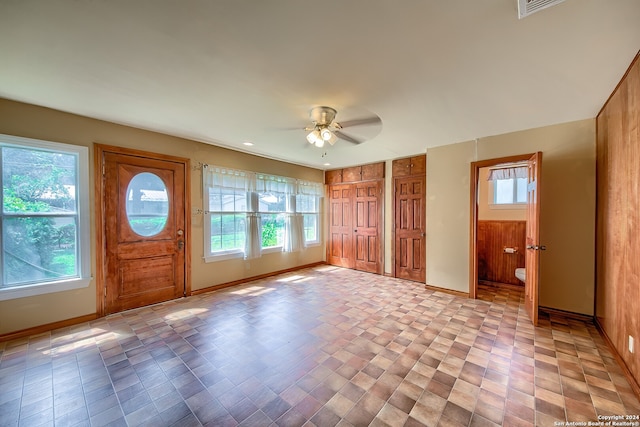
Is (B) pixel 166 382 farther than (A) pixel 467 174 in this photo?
No

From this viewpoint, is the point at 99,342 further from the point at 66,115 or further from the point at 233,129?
the point at 233,129

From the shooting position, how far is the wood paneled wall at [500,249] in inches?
170

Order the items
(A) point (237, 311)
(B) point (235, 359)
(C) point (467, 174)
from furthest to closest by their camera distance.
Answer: (C) point (467, 174), (A) point (237, 311), (B) point (235, 359)

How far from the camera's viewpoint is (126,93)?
7.78 feet

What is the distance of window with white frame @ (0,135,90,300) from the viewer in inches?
100

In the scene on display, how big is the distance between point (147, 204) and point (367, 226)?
4.15 m

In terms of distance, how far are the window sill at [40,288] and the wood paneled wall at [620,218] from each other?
5393 mm

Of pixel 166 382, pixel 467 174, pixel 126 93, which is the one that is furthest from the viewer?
pixel 467 174

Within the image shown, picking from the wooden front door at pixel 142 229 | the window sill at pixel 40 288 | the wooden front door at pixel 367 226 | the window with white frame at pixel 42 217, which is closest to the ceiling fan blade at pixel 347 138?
the wooden front door at pixel 367 226

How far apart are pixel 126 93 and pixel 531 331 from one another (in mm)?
5016

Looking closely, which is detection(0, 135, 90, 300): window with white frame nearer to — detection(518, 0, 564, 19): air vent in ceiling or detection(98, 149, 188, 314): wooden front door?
detection(98, 149, 188, 314): wooden front door

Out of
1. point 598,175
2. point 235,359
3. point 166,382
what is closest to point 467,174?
point 598,175

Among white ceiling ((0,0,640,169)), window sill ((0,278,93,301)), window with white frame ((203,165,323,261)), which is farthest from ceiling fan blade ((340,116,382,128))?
window sill ((0,278,93,301))

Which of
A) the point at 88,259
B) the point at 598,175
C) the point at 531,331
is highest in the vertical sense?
the point at 598,175
